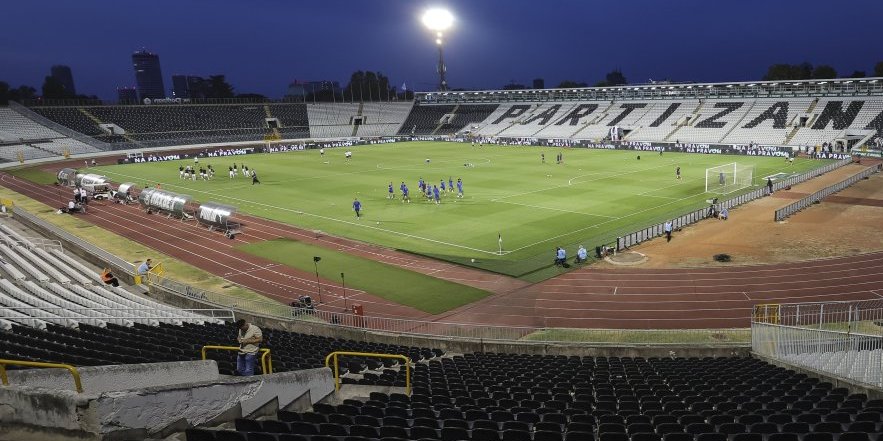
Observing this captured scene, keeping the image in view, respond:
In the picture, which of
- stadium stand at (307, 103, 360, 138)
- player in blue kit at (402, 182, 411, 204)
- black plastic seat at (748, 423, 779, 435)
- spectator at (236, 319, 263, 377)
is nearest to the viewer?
black plastic seat at (748, 423, 779, 435)

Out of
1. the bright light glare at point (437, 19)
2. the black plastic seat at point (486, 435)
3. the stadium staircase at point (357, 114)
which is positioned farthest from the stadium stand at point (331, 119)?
the black plastic seat at point (486, 435)

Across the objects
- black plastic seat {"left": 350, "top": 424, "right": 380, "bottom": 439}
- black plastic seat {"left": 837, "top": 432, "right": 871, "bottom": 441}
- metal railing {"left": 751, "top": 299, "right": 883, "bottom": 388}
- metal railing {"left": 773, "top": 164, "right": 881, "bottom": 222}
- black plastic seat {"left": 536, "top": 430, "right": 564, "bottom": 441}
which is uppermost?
black plastic seat {"left": 350, "top": 424, "right": 380, "bottom": 439}

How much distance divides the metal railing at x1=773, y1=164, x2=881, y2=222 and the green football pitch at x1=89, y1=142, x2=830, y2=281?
599cm

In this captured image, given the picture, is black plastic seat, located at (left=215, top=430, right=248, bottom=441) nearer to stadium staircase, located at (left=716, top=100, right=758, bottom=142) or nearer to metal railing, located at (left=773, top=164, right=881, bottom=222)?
metal railing, located at (left=773, top=164, right=881, bottom=222)

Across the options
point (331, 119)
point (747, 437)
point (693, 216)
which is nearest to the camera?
point (747, 437)

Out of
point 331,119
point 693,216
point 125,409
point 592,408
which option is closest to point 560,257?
point 693,216

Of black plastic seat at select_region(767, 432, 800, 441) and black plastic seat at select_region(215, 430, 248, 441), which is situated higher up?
black plastic seat at select_region(215, 430, 248, 441)

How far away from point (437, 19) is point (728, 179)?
85.5m

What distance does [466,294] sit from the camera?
1067 inches

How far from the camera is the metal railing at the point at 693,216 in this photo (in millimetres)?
33812

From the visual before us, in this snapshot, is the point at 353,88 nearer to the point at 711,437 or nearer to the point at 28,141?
the point at 28,141

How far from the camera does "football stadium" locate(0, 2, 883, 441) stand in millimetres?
8531

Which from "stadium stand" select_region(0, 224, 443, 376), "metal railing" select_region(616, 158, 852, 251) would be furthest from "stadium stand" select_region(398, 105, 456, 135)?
"stadium stand" select_region(0, 224, 443, 376)

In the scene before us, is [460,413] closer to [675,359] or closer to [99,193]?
[675,359]
